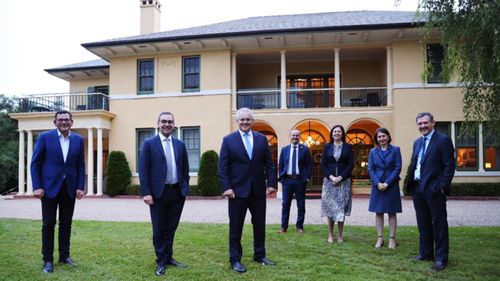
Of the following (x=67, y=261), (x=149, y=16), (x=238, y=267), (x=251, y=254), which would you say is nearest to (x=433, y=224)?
(x=251, y=254)

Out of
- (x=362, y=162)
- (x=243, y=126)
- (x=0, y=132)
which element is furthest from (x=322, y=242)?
(x=0, y=132)

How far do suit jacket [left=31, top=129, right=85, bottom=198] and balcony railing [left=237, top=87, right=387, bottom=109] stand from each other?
47.9 ft

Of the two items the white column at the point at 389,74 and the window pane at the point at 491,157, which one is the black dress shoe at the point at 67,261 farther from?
the window pane at the point at 491,157

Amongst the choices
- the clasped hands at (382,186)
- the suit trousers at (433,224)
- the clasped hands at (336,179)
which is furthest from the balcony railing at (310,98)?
the suit trousers at (433,224)

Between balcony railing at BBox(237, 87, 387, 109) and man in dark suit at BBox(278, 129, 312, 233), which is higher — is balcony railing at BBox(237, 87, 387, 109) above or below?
above

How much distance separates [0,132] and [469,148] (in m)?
30.4

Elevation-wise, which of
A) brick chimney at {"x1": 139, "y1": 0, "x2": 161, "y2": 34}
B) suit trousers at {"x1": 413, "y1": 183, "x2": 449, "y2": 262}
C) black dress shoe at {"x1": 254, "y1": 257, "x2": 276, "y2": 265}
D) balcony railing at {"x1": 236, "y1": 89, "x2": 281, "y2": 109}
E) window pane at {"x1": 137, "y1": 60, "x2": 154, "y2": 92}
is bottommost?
black dress shoe at {"x1": 254, "y1": 257, "x2": 276, "y2": 265}

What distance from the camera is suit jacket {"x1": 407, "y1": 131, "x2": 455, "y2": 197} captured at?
227 inches

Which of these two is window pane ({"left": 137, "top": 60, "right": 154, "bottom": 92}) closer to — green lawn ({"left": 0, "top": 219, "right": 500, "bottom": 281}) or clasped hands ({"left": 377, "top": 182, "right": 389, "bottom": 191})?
green lawn ({"left": 0, "top": 219, "right": 500, "bottom": 281})

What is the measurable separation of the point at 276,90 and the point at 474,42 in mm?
13780

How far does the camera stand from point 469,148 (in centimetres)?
1836

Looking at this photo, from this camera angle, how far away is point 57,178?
5609 millimetres

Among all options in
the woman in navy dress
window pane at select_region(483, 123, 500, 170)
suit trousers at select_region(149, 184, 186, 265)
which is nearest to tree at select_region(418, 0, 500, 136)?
the woman in navy dress

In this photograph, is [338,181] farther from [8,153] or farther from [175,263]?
[8,153]
